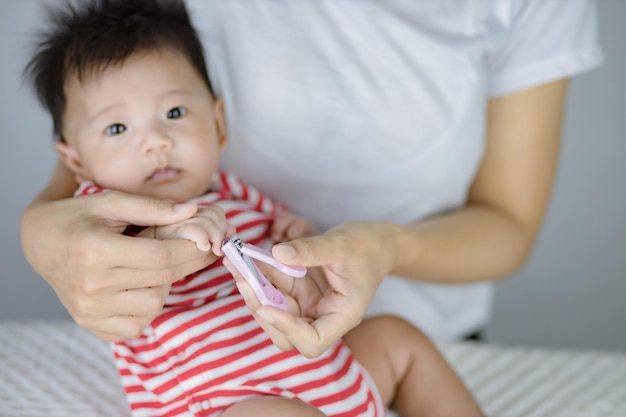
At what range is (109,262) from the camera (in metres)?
0.70

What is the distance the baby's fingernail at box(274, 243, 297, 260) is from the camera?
65cm

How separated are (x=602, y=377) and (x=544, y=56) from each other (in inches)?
18.3

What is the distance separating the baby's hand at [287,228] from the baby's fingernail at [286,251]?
29cm

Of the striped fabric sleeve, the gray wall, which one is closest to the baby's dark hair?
the striped fabric sleeve

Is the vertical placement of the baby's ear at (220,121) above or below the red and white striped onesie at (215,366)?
above

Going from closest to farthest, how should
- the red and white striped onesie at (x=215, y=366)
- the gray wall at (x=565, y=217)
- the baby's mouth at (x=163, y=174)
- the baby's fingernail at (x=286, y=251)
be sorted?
the baby's fingernail at (x=286, y=251)
the red and white striped onesie at (x=215, y=366)
the baby's mouth at (x=163, y=174)
the gray wall at (x=565, y=217)

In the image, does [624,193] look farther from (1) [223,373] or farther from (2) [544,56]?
(1) [223,373]

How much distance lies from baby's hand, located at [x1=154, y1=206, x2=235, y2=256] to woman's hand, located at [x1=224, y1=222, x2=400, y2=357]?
0.03 m

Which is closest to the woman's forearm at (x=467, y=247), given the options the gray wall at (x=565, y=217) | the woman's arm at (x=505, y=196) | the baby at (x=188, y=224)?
the woman's arm at (x=505, y=196)

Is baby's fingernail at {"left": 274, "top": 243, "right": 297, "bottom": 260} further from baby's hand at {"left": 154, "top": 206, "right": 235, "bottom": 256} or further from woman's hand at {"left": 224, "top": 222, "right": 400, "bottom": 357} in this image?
baby's hand at {"left": 154, "top": 206, "right": 235, "bottom": 256}

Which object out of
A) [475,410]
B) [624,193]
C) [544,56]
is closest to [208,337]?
[475,410]

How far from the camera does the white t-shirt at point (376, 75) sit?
104cm

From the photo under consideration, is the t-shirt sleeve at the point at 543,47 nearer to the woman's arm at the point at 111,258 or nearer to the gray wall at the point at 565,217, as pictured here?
the woman's arm at the point at 111,258

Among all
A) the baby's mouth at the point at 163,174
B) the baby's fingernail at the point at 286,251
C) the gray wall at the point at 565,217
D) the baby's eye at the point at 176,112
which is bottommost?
the gray wall at the point at 565,217
